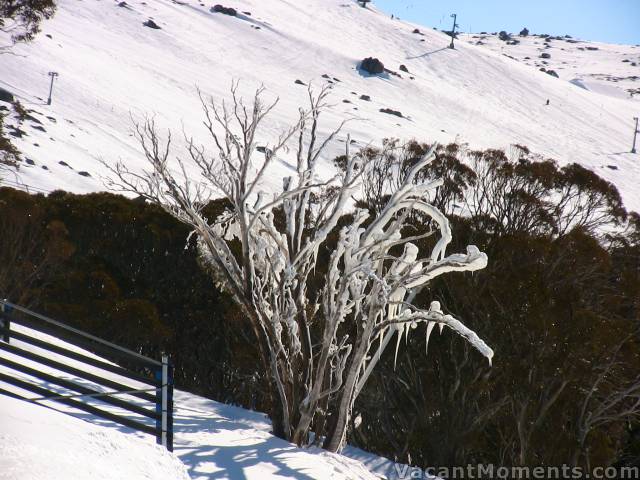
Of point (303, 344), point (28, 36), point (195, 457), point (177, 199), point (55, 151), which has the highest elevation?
point (28, 36)

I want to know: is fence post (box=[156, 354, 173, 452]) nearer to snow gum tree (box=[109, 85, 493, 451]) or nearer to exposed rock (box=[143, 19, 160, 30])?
snow gum tree (box=[109, 85, 493, 451])

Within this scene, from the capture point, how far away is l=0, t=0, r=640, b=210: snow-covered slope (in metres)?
49.8

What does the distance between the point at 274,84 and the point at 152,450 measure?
235 ft

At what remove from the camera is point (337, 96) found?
74812 mm

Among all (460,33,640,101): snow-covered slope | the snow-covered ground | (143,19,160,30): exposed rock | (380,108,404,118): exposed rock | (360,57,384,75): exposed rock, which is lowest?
the snow-covered ground

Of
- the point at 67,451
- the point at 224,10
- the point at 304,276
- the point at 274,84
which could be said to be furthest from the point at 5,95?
the point at 224,10

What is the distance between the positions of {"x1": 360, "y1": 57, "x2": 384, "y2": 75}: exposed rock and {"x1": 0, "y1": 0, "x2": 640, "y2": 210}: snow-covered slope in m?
1.31

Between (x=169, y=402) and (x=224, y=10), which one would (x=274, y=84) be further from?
(x=169, y=402)

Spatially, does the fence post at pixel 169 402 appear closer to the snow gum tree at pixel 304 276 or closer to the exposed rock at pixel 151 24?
the snow gum tree at pixel 304 276

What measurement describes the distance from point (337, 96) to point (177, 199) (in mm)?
65331

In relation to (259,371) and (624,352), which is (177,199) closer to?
(259,371)

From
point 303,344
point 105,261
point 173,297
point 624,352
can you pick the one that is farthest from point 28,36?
point 624,352

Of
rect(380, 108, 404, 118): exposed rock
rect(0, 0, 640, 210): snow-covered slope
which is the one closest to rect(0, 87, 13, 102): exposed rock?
rect(0, 0, 640, 210): snow-covered slope

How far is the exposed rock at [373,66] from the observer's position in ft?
283
